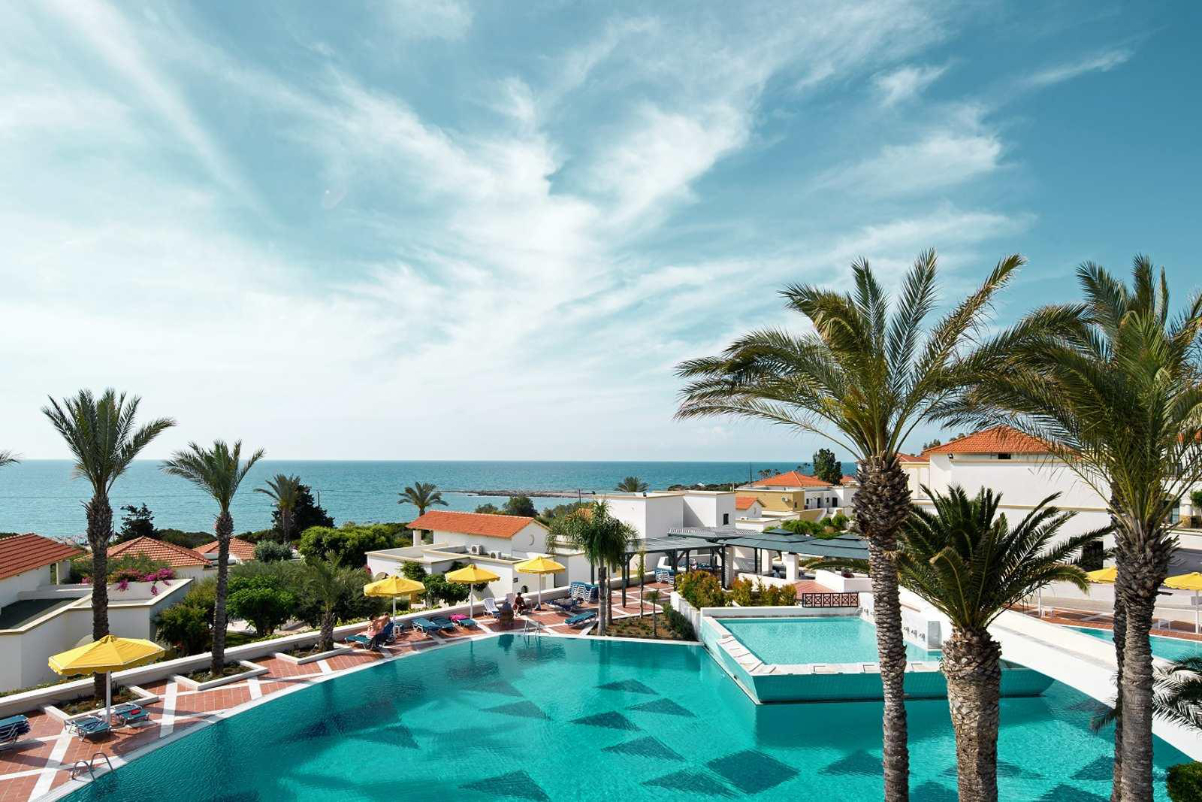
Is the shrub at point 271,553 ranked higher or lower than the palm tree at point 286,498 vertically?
lower

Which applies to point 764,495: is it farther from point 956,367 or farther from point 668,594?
point 956,367

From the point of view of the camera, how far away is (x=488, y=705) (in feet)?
56.3

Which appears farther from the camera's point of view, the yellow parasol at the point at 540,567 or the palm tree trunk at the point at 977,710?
the yellow parasol at the point at 540,567

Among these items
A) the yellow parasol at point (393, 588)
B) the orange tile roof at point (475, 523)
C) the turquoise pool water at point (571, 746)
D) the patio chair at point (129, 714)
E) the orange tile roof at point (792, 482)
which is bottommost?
the turquoise pool water at point (571, 746)

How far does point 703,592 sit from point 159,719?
17679mm

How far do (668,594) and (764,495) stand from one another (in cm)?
3143

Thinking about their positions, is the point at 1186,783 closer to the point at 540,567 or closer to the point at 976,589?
the point at 976,589

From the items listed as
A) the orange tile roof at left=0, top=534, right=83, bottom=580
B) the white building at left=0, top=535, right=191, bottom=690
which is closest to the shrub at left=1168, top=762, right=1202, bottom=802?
the white building at left=0, top=535, right=191, bottom=690

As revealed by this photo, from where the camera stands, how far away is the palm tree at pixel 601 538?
2317 cm

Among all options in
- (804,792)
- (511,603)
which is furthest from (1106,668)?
(511,603)

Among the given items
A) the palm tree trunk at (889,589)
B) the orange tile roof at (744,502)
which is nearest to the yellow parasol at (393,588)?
the palm tree trunk at (889,589)

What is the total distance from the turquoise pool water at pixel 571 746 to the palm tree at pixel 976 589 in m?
3.90

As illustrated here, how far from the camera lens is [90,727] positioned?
44.8 ft

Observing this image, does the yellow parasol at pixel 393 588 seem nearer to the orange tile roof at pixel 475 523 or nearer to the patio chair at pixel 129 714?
the patio chair at pixel 129 714
